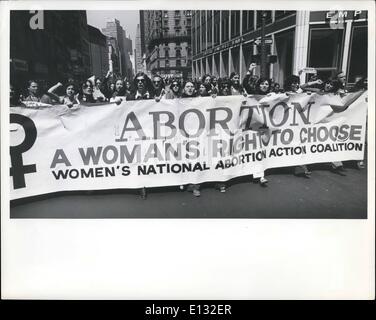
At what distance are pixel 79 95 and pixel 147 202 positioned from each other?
3.27ft

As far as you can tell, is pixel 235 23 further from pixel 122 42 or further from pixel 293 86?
pixel 122 42

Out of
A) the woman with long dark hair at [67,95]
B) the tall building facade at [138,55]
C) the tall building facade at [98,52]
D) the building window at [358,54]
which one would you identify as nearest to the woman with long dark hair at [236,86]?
the tall building facade at [138,55]

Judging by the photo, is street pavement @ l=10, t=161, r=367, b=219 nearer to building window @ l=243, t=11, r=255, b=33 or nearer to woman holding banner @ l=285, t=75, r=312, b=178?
woman holding banner @ l=285, t=75, r=312, b=178

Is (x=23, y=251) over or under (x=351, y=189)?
under

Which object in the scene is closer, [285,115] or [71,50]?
[71,50]

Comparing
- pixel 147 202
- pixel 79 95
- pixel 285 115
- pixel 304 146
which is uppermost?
pixel 79 95

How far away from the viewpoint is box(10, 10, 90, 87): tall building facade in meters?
2.63

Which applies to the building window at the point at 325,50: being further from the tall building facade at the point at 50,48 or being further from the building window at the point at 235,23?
the tall building facade at the point at 50,48

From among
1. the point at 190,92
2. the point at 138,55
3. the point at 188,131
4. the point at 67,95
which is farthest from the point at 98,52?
the point at 188,131

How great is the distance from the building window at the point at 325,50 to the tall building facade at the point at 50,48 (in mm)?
1725

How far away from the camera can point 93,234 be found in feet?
9.07

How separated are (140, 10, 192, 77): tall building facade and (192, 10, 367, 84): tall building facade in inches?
2.6
